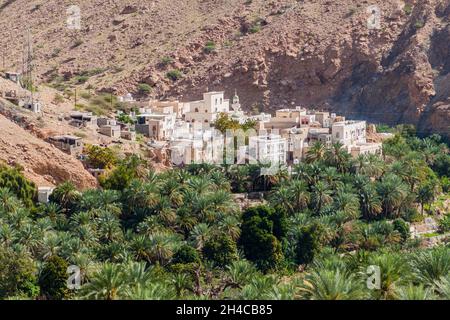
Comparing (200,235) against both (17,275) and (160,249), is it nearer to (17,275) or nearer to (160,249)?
(160,249)

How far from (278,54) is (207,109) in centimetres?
1345

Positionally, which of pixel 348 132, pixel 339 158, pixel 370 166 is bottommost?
pixel 370 166

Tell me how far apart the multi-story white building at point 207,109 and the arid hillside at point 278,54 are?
27.9ft

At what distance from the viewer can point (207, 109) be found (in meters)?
58.0

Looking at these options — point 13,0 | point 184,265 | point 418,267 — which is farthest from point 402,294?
point 13,0

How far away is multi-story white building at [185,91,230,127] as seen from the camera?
57281mm

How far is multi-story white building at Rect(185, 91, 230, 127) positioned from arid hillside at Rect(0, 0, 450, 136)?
27.9 ft

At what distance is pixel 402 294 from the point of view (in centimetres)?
2244

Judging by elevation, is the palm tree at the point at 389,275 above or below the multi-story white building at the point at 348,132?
below

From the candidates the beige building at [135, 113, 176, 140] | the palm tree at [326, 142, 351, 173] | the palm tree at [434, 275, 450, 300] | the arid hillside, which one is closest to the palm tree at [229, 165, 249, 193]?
the palm tree at [326, 142, 351, 173]

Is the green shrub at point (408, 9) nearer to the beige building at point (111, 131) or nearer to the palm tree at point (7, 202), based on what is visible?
the beige building at point (111, 131)

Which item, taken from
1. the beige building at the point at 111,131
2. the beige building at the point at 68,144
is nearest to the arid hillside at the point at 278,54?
the beige building at the point at 111,131

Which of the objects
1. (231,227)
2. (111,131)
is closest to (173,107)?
(111,131)

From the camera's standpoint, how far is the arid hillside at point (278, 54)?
67.2 metres
